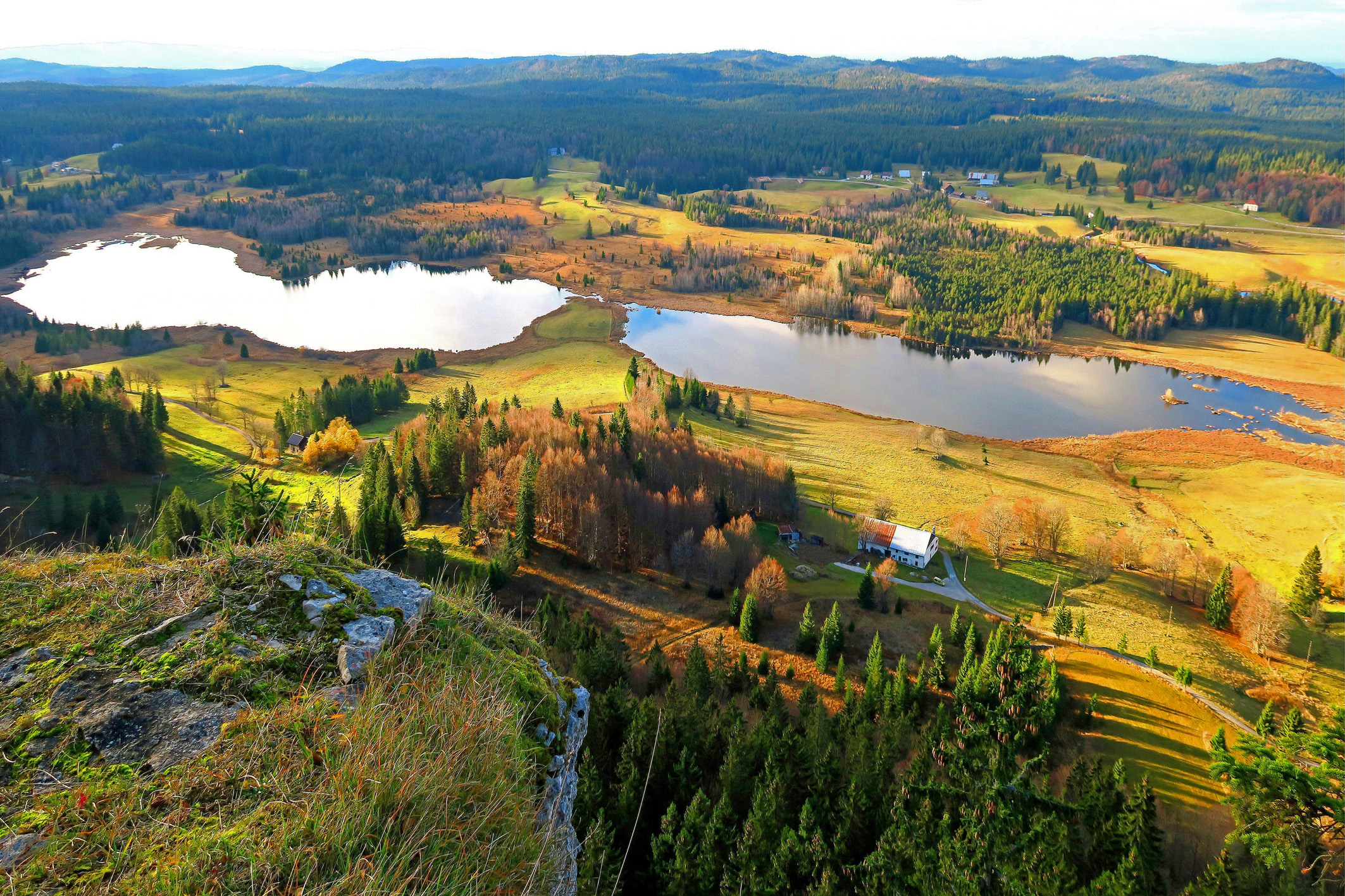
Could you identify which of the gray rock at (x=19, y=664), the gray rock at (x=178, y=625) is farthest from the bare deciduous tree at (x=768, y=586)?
the gray rock at (x=19, y=664)

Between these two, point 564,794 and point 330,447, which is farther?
point 330,447

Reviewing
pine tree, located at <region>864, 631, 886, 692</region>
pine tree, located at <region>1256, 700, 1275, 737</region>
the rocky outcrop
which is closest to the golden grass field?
pine tree, located at <region>1256, 700, 1275, 737</region>

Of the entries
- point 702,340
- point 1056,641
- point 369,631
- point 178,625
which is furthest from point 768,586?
point 702,340

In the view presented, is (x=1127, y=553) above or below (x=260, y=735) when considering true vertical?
below

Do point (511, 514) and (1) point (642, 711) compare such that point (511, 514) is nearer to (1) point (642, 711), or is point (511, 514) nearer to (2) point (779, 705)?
(2) point (779, 705)

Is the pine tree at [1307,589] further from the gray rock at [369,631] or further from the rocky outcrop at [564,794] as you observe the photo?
the gray rock at [369,631]

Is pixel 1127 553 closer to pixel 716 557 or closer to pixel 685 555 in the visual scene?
pixel 716 557

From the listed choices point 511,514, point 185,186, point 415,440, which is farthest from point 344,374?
point 185,186
